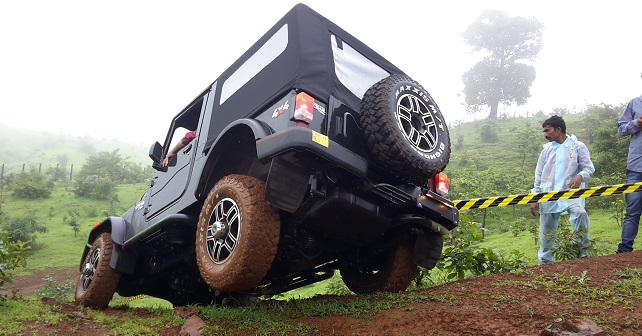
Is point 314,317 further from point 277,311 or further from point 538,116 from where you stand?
point 538,116

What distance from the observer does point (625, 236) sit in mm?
4766

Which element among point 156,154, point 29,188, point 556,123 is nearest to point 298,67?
point 156,154

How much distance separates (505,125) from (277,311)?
35.9 meters

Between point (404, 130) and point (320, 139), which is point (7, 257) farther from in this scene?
point (404, 130)

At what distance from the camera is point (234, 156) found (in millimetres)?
3693

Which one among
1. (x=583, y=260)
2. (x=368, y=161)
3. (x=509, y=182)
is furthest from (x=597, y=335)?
(x=509, y=182)

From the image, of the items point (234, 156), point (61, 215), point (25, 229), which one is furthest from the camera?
point (61, 215)

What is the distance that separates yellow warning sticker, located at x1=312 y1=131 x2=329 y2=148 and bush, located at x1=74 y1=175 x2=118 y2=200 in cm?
2952

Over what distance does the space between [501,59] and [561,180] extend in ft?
157

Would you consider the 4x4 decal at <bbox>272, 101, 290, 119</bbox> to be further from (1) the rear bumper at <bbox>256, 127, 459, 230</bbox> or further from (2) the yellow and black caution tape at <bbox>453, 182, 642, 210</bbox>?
(2) the yellow and black caution tape at <bbox>453, 182, 642, 210</bbox>

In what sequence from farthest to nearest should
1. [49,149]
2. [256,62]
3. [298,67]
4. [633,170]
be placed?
[49,149] → [633,170] → [256,62] → [298,67]

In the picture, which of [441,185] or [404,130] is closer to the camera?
[404,130]

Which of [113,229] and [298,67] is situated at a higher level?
[298,67]

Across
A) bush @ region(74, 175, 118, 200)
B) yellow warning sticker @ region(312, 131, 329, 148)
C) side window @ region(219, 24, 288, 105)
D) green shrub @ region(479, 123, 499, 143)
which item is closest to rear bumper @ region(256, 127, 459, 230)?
yellow warning sticker @ region(312, 131, 329, 148)
